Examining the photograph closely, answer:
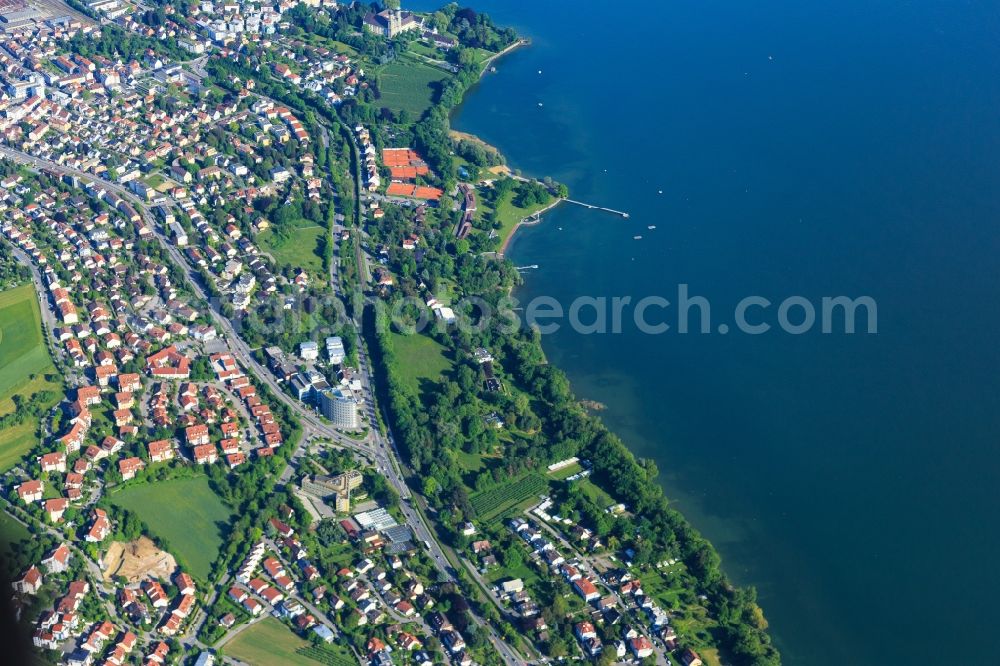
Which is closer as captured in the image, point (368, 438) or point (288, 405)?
point (368, 438)

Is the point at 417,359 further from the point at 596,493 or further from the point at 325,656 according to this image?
the point at 325,656

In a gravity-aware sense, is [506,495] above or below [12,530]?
above

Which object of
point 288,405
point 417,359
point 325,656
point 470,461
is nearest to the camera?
point 325,656

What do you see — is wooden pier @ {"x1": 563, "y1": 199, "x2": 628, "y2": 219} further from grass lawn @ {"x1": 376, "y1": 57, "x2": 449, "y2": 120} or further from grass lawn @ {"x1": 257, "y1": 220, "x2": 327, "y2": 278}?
grass lawn @ {"x1": 257, "y1": 220, "x2": 327, "y2": 278}

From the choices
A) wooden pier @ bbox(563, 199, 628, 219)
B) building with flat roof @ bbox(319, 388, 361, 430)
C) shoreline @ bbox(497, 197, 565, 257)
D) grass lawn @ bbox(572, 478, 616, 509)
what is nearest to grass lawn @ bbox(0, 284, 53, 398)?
building with flat roof @ bbox(319, 388, 361, 430)

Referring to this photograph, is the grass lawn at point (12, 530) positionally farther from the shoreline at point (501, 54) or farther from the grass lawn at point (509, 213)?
the shoreline at point (501, 54)

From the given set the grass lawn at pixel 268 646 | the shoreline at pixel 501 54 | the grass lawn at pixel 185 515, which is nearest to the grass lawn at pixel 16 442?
the grass lawn at pixel 185 515

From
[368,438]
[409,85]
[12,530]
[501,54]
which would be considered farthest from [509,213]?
[12,530]

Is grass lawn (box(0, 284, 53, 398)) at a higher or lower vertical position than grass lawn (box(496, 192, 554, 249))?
lower
